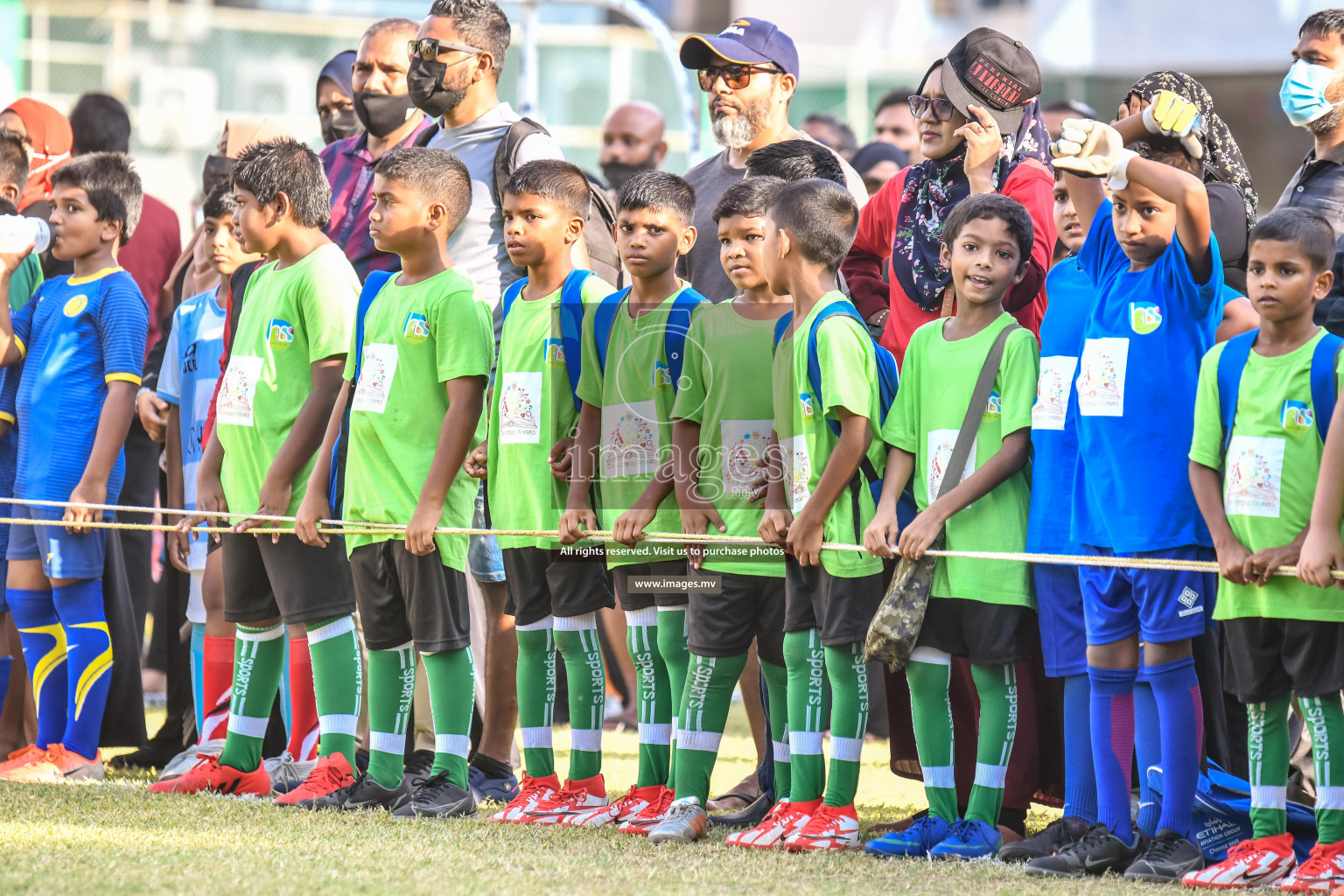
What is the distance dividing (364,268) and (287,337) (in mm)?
736

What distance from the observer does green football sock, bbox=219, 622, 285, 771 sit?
5340 millimetres

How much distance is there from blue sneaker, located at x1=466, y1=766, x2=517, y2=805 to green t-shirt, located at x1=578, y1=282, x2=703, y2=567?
3.22ft

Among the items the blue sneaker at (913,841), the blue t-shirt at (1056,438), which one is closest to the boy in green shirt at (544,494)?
the blue sneaker at (913,841)

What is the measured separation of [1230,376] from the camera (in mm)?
4051

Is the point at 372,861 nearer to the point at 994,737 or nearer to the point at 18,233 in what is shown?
the point at 994,737

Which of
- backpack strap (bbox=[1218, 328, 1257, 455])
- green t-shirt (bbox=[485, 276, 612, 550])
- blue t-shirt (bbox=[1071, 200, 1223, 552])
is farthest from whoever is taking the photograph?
green t-shirt (bbox=[485, 276, 612, 550])

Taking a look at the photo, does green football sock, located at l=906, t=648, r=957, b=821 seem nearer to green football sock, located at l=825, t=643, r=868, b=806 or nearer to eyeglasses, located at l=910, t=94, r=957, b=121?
green football sock, located at l=825, t=643, r=868, b=806

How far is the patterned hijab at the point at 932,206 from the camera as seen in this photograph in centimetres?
505

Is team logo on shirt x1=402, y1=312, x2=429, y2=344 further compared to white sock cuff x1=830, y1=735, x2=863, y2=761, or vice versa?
team logo on shirt x1=402, y1=312, x2=429, y2=344

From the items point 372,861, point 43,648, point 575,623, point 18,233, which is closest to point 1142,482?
point 575,623

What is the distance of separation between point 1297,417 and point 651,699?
80.5 inches

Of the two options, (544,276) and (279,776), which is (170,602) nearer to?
(279,776)

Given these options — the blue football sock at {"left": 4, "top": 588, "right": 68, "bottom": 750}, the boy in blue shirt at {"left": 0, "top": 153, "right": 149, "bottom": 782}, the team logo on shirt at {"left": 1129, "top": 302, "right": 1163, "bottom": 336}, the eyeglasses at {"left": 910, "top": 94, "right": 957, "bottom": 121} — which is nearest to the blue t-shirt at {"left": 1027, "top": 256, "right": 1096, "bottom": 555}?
the team logo on shirt at {"left": 1129, "top": 302, "right": 1163, "bottom": 336}

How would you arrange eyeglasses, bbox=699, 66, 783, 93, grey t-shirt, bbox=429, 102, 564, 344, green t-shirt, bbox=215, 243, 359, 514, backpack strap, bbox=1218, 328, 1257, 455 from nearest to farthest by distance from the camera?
backpack strap, bbox=1218, 328, 1257, 455 < green t-shirt, bbox=215, 243, 359, 514 < grey t-shirt, bbox=429, 102, 564, 344 < eyeglasses, bbox=699, 66, 783, 93
